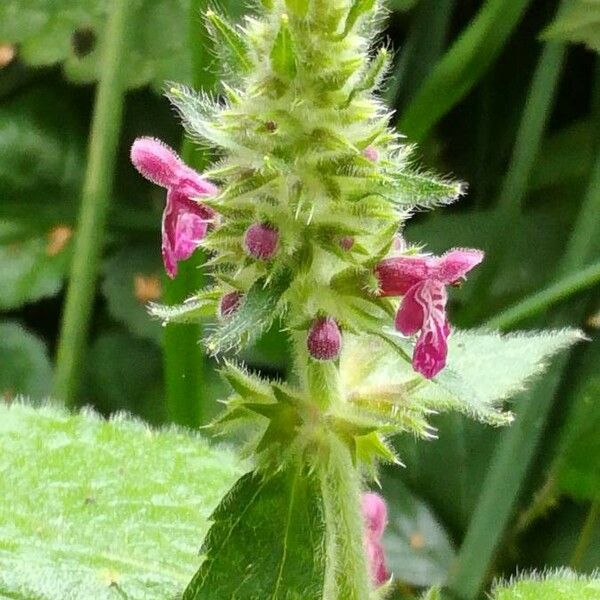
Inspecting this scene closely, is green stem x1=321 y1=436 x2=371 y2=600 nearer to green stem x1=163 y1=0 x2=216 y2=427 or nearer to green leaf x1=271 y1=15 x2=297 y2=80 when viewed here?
green leaf x1=271 y1=15 x2=297 y2=80

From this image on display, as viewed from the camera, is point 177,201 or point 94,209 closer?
point 177,201

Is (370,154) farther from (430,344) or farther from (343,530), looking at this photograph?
(343,530)

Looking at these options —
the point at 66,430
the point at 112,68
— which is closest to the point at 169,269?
the point at 66,430

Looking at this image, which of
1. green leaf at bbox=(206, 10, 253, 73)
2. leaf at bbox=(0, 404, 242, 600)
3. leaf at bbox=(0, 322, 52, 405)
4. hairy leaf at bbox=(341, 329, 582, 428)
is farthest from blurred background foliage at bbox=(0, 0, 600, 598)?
green leaf at bbox=(206, 10, 253, 73)

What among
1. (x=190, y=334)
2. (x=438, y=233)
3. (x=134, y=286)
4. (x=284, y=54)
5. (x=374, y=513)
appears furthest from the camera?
(x=134, y=286)

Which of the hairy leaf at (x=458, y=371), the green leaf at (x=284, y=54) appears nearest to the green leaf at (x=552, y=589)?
the hairy leaf at (x=458, y=371)

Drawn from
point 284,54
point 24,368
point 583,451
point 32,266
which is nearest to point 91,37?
point 32,266

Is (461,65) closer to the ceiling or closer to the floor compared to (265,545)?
closer to the ceiling
